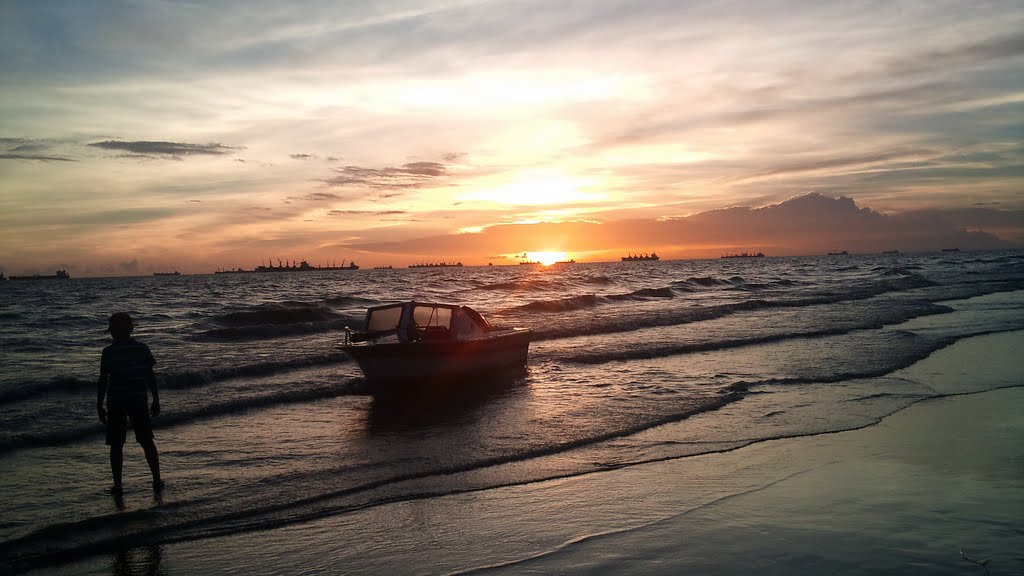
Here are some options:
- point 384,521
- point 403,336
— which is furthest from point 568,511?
point 403,336

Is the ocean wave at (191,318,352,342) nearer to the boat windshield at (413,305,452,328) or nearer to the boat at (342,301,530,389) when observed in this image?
the boat at (342,301,530,389)

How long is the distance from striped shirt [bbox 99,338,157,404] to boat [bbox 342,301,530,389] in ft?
21.2

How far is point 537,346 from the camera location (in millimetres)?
24219

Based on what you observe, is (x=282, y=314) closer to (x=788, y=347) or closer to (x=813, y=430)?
(x=788, y=347)

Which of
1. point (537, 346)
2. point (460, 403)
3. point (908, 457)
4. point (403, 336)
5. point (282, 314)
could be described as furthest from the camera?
point (282, 314)

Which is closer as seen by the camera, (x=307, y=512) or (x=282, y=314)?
(x=307, y=512)

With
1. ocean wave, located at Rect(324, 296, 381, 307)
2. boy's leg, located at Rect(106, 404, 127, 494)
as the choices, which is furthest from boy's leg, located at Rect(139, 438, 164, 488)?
ocean wave, located at Rect(324, 296, 381, 307)

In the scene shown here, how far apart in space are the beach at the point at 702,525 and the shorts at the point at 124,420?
86.8 inches

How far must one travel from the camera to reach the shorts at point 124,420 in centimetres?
845

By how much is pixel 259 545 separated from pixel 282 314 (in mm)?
34368

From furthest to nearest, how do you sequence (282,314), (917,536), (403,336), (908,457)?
(282,314) < (403,336) < (908,457) < (917,536)

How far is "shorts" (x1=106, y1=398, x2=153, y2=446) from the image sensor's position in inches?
332

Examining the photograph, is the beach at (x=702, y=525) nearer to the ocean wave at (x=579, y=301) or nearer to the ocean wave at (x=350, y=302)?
the ocean wave at (x=579, y=301)

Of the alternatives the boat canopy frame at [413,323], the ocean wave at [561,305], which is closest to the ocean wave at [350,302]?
the ocean wave at [561,305]
